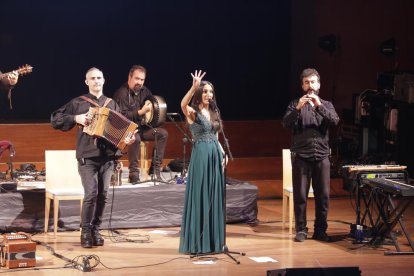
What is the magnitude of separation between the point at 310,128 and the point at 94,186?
2.09 m

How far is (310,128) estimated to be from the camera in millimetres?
8172

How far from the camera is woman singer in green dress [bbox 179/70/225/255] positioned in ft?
24.5

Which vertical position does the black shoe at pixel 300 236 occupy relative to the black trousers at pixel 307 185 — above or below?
below

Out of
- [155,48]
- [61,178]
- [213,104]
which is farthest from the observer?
[155,48]

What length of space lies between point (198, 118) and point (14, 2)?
614 cm

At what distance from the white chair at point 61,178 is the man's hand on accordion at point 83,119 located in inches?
42.2

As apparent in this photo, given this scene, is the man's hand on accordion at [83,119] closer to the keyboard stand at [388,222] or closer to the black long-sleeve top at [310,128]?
the black long-sleeve top at [310,128]

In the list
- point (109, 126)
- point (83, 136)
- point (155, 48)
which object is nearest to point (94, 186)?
point (83, 136)

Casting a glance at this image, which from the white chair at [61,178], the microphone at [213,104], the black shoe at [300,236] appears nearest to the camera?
the microphone at [213,104]

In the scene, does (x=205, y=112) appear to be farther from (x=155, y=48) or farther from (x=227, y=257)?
(x=155, y=48)

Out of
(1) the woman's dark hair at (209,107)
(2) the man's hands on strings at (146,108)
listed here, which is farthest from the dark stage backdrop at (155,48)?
(1) the woman's dark hair at (209,107)

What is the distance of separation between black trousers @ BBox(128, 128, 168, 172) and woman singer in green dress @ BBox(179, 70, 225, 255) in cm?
226

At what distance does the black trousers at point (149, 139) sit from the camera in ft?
31.8

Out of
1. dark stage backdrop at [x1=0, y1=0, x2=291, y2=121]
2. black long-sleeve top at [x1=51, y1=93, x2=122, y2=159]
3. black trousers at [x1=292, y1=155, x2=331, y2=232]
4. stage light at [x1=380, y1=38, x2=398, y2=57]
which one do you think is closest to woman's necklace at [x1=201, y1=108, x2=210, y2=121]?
black long-sleeve top at [x1=51, y1=93, x2=122, y2=159]
